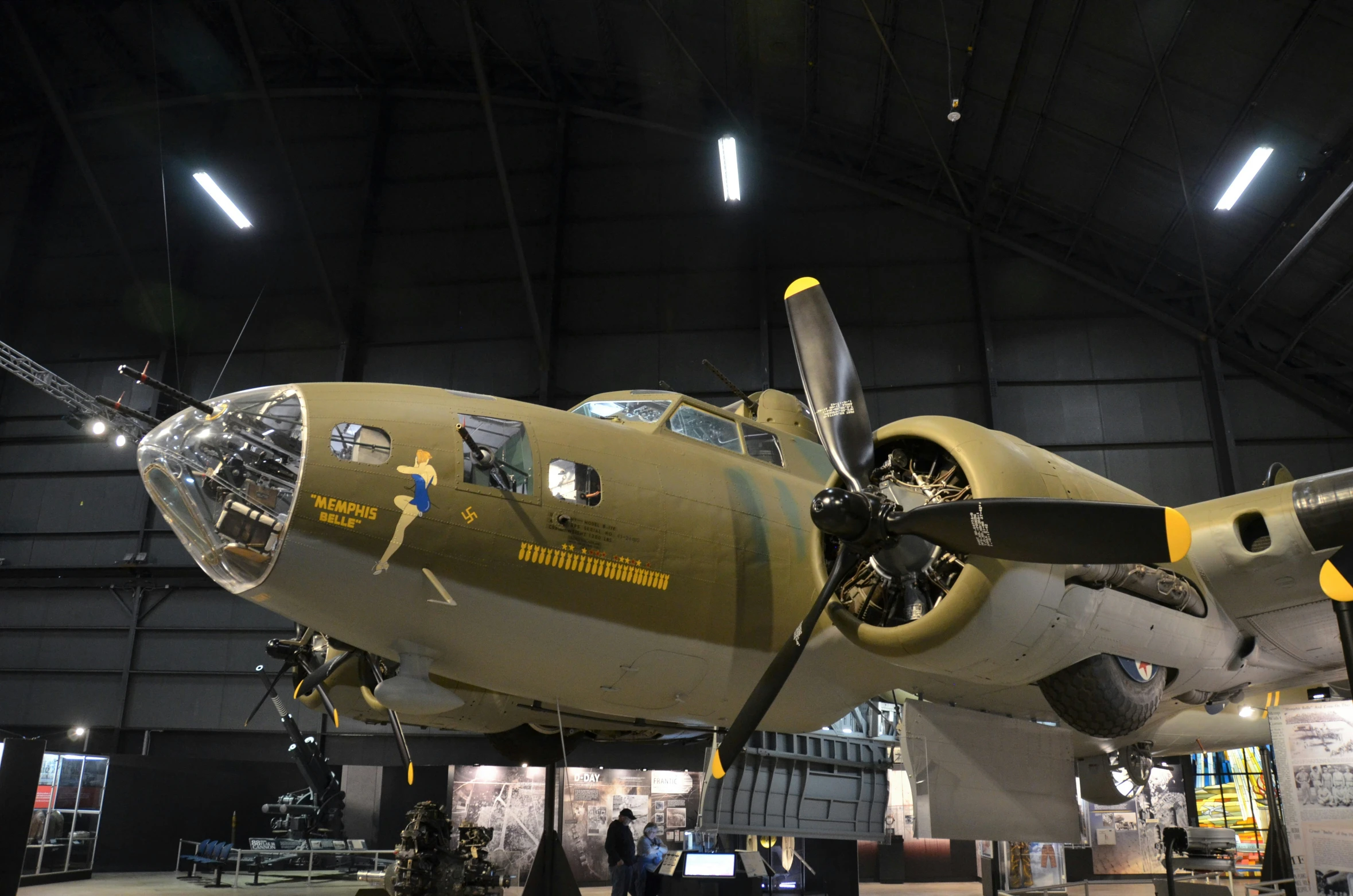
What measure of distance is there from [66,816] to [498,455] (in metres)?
17.4

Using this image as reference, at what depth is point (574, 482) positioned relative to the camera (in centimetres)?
662

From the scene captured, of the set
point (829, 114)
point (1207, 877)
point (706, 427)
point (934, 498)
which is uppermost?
point (829, 114)

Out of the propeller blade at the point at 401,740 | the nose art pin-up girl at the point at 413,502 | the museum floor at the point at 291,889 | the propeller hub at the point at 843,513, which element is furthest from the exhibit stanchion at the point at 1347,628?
the museum floor at the point at 291,889

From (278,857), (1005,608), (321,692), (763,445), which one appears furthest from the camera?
(278,857)

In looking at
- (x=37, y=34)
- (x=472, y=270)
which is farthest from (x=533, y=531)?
(x=37, y=34)

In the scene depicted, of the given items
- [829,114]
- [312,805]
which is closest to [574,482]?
[312,805]

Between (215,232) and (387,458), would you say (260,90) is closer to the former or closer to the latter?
(215,232)

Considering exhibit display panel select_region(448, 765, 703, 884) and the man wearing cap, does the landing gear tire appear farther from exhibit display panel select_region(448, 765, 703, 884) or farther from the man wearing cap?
exhibit display panel select_region(448, 765, 703, 884)

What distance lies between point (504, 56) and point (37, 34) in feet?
40.6

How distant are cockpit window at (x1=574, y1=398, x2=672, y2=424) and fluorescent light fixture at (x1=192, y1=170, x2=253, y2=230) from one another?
51.6 ft

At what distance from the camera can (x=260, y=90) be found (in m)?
21.4

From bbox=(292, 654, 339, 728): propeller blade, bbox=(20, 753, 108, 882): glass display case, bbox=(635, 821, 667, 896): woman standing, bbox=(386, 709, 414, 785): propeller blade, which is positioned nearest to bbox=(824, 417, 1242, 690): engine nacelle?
bbox=(386, 709, 414, 785): propeller blade

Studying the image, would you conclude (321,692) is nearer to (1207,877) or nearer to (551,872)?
(551,872)

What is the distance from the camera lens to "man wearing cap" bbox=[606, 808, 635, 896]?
43.3 ft
